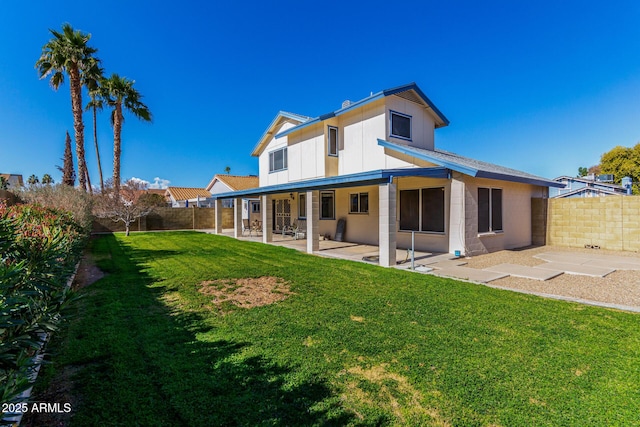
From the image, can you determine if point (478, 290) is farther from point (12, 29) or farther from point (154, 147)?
point (154, 147)

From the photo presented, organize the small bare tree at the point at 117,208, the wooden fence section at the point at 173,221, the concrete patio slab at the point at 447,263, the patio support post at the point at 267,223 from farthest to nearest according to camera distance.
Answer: the wooden fence section at the point at 173,221 < the small bare tree at the point at 117,208 < the patio support post at the point at 267,223 < the concrete patio slab at the point at 447,263

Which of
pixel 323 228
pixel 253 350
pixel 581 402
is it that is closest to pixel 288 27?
pixel 323 228

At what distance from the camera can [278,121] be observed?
62.0 feet

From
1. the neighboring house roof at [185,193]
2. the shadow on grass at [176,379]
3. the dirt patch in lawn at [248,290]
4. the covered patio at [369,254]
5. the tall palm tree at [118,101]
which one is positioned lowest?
the shadow on grass at [176,379]

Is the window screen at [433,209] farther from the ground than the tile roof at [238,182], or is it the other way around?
the tile roof at [238,182]

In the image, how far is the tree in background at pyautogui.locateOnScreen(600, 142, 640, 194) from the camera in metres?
33.1

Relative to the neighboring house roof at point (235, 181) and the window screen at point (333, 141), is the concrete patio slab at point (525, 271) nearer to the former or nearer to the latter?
the window screen at point (333, 141)

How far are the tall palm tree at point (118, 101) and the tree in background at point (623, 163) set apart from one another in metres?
48.8

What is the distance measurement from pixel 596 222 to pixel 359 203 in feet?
34.8

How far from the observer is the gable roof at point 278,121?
680 inches


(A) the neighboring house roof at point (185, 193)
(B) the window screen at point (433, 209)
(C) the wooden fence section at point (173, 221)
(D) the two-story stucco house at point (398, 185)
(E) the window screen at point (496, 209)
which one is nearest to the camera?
(D) the two-story stucco house at point (398, 185)

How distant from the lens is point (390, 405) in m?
2.91

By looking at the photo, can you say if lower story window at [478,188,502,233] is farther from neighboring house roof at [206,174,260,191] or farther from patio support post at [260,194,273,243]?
neighboring house roof at [206,174,260,191]

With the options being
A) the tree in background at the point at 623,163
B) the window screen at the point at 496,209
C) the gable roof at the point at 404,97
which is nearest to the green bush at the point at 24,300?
the gable roof at the point at 404,97
